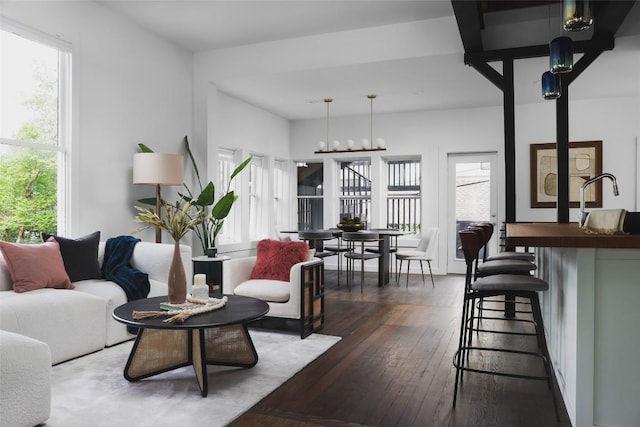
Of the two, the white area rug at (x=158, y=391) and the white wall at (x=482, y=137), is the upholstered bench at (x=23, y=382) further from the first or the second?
the white wall at (x=482, y=137)

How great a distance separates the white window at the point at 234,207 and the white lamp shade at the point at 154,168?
2485 mm

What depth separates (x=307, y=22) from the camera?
17.0ft

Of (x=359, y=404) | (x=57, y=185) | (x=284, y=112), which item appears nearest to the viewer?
(x=359, y=404)

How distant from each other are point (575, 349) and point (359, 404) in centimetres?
112

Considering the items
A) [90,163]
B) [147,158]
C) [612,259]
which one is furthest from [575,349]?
[90,163]

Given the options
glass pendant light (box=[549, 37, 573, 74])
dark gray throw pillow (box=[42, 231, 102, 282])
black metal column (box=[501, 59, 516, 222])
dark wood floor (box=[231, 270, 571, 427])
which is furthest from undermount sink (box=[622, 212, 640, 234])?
dark gray throw pillow (box=[42, 231, 102, 282])

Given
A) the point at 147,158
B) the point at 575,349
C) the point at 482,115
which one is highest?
the point at 482,115

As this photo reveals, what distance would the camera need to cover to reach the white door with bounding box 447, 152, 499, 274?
318 inches

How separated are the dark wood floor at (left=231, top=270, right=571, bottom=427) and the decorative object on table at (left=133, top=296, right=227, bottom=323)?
2.05ft

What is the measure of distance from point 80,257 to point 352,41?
3.58 m

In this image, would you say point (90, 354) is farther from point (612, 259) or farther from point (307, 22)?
point (307, 22)

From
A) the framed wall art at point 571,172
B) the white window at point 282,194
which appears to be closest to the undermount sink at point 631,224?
the framed wall art at point 571,172

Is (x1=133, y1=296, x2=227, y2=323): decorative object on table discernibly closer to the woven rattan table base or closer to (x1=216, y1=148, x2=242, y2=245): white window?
the woven rattan table base

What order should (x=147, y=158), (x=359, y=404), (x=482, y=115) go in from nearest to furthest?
(x=359, y=404)
(x=147, y=158)
(x=482, y=115)
